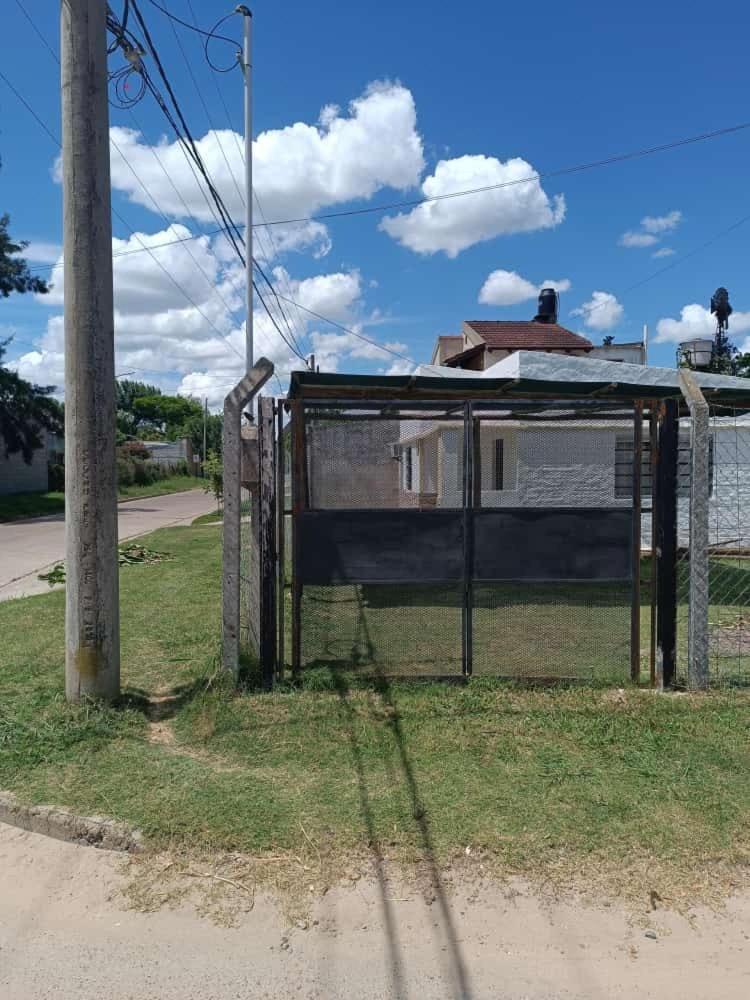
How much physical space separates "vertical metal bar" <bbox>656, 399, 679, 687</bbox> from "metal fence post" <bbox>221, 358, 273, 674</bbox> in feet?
9.36

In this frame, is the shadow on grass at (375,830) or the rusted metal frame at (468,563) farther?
the rusted metal frame at (468,563)

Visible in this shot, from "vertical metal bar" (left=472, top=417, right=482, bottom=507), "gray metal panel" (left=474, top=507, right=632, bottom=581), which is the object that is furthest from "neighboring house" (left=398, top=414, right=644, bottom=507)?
"gray metal panel" (left=474, top=507, right=632, bottom=581)

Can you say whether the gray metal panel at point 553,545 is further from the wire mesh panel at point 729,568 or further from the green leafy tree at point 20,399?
the green leafy tree at point 20,399

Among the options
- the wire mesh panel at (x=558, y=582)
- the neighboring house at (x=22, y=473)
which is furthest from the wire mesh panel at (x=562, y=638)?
the neighboring house at (x=22, y=473)

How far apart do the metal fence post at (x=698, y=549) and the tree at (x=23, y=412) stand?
29.1 m

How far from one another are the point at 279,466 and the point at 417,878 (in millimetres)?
2966

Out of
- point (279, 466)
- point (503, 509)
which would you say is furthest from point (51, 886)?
point (503, 509)

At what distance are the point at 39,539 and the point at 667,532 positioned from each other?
17128 mm

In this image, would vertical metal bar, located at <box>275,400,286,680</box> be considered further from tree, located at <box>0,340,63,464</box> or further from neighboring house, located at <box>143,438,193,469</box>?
neighboring house, located at <box>143,438,193,469</box>

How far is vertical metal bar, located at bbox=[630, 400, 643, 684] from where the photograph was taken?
507 centimetres

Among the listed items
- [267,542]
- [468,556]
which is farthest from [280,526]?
[468,556]

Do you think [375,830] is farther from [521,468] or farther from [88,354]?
[521,468]

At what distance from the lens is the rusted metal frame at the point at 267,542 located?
5.13 metres

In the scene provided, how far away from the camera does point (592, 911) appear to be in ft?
8.95
